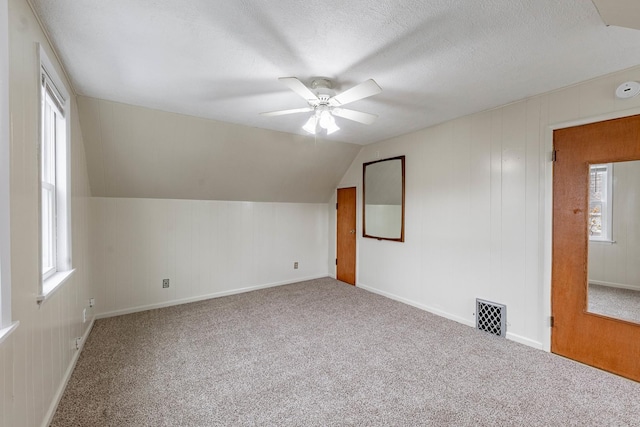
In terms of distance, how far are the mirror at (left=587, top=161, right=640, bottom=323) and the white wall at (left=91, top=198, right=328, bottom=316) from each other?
12.0 ft

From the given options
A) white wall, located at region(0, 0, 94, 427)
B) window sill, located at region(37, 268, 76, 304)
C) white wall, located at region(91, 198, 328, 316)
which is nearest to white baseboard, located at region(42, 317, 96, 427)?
white wall, located at region(0, 0, 94, 427)

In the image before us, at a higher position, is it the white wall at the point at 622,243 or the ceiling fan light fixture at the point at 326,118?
the ceiling fan light fixture at the point at 326,118

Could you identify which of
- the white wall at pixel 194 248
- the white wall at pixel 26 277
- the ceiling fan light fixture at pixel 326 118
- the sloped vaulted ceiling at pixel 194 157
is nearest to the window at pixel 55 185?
the white wall at pixel 26 277

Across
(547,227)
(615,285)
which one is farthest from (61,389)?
(615,285)

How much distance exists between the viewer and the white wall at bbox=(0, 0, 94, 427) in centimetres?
127

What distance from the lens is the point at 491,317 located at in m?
2.91

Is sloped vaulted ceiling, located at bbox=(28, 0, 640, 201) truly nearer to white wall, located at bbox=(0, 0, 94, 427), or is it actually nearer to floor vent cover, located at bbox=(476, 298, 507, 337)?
white wall, located at bbox=(0, 0, 94, 427)

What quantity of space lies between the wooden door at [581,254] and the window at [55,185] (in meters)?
3.91

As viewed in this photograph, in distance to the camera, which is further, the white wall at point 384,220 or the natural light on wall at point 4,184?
the white wall at point 384,220

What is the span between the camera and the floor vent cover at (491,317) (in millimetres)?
2826

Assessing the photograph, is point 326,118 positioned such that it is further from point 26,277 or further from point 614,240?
point 614,240

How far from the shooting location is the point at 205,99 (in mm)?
2674

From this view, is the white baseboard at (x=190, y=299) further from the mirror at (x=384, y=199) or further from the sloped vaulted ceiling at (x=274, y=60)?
the mirror at (x=384, y=199)

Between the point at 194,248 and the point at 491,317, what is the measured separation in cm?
372
